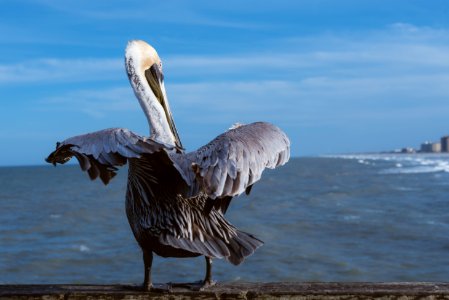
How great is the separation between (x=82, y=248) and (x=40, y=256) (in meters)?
1.10

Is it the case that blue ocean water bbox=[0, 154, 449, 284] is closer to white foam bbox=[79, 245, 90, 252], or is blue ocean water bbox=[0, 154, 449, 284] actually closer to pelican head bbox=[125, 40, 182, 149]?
white foam bbox=[79, 245, 90, 252]

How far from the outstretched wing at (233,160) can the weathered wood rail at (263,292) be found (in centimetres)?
52

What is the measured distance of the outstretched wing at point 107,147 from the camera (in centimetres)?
354

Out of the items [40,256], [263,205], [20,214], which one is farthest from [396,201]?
[40,256]

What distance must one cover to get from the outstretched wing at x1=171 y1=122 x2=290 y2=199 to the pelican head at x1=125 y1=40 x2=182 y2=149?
56 centimetres

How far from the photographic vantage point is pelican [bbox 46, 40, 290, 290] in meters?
3.49

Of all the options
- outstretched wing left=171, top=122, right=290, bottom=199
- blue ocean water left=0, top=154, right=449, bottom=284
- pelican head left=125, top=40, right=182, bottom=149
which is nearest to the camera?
outstretched wing left=171, top=122, right=290, bottom=199

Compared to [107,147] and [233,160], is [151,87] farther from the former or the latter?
[233,160]

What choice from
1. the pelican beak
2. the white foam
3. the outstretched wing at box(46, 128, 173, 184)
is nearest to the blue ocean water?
the white foam

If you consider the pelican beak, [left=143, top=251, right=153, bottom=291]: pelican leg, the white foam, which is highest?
the pelican beak

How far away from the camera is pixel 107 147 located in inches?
139

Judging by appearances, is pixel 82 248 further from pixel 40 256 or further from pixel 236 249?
pixel 236 249

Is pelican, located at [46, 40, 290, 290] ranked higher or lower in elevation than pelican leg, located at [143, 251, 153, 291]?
higher

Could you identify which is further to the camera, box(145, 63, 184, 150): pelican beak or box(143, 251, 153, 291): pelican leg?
box(145, 63, 184, 150): pelican beak
